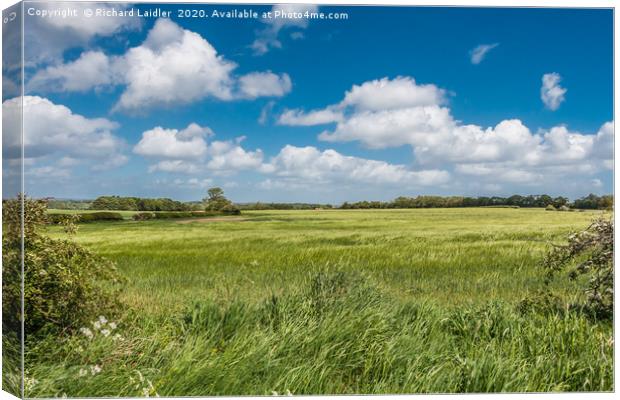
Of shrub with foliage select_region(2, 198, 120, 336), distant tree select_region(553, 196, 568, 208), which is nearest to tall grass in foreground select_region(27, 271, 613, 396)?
shrub with foliage select_region(2, 198, 120, 336)

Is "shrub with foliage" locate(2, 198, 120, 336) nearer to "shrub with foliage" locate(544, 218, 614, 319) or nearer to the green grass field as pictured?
the green grass field

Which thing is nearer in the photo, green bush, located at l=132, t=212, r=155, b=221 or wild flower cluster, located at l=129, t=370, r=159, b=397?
wild flower cluster, located at l=129, t=370, r=159, b=397

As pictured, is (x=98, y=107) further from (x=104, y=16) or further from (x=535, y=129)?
(x=535, y=129)

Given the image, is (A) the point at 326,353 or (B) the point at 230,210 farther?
(B) the point at 230,210

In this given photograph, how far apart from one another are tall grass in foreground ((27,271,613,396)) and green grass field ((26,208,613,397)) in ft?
0.03

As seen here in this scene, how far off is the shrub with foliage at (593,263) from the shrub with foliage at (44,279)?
370 cm

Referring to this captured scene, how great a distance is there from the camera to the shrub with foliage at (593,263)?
17.6ft

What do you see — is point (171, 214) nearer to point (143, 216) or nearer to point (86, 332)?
point (143, 216)

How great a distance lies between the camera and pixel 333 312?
16.5 ft

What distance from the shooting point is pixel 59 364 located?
15.4 ft

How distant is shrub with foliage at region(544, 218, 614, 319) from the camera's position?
5.37 m

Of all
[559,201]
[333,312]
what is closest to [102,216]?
[333,312]

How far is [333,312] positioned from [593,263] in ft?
7.42

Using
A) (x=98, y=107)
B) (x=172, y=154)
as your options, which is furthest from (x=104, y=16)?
(x=172, y=154)
